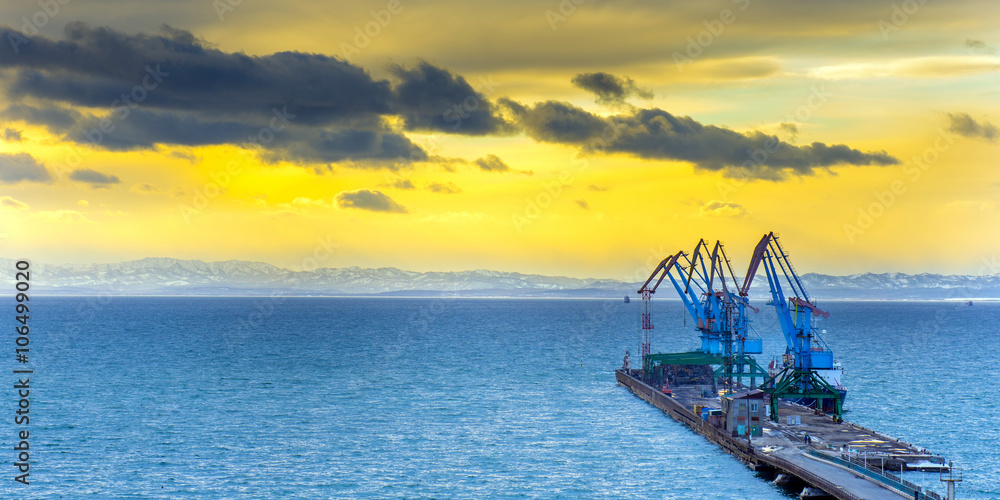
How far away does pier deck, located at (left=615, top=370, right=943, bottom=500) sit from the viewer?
58.0 meters

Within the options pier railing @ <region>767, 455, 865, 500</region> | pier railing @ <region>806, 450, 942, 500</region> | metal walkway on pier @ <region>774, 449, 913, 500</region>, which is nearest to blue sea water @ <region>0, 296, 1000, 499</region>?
pier railing @ <region>767, 455, 865, 500</region>

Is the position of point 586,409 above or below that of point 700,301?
below

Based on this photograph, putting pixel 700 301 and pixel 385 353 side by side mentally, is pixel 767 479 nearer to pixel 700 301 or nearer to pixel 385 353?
pixel 700 301

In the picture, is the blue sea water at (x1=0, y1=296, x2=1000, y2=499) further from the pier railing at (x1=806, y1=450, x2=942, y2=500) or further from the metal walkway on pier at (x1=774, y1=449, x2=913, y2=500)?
the pier railing at (x1=806, y1=450, x2=942, y2=500)

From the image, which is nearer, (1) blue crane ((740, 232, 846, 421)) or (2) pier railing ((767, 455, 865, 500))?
(2) pier railing ((767, 455, 865, 500))

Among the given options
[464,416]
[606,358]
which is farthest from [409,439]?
[606,358]

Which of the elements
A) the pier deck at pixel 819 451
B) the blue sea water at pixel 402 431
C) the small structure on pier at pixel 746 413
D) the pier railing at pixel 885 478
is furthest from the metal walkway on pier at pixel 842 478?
the small structure on pier at pixel 746 413

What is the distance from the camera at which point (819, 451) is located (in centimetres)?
7012

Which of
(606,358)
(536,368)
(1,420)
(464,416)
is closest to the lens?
(1,420)

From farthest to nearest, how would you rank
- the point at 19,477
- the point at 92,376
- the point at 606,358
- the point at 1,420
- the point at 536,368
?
the point at 606,358 < the point at 536,368 < the point at 92,376 < the point at 1,420 < the point at 19,477

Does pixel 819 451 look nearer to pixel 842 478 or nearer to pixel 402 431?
pixel 842 478

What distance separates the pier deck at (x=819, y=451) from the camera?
58000 mm

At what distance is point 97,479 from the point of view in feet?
216

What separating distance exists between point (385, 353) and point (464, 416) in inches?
3381
